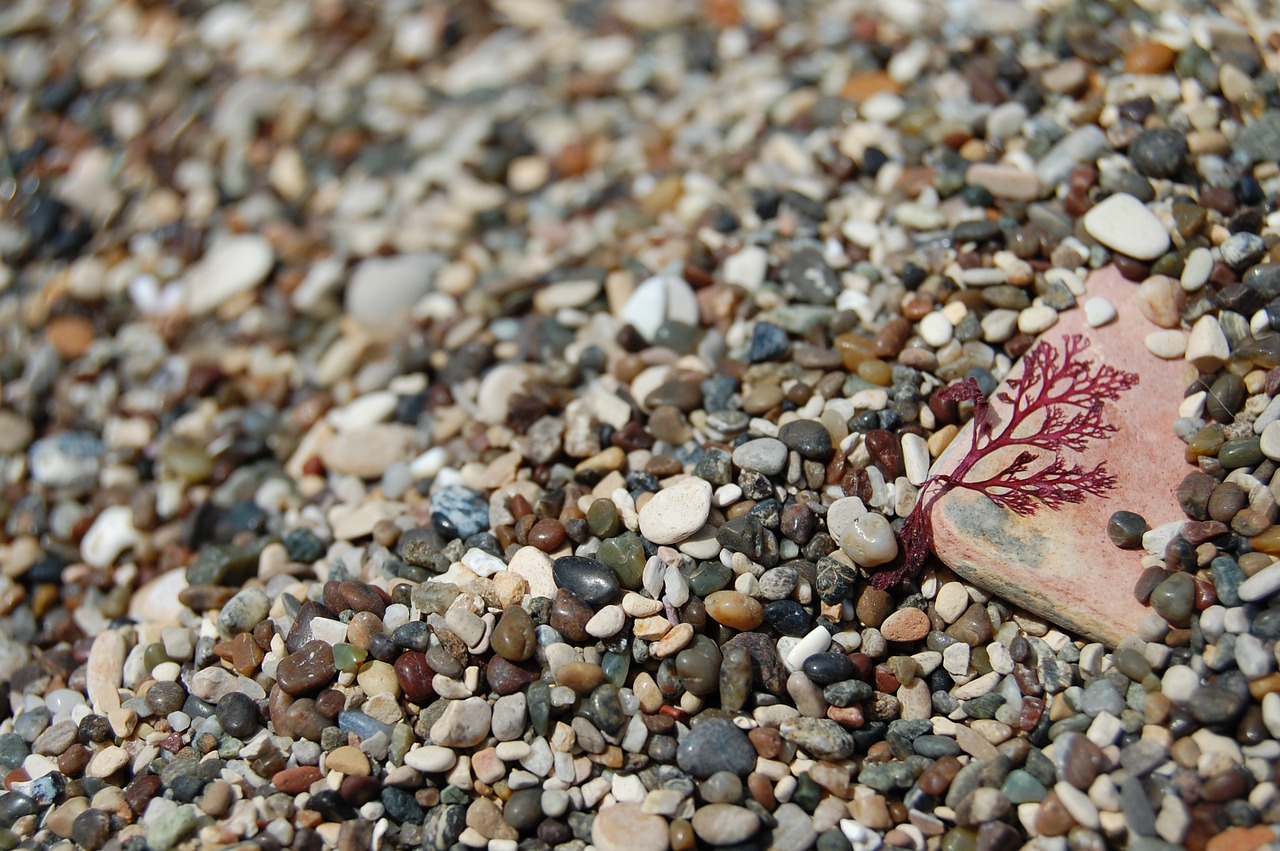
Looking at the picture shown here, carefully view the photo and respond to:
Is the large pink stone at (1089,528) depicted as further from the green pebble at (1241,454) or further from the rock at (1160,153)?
the rock at (1160,153)

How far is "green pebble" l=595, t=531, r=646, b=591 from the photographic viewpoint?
2.58 m

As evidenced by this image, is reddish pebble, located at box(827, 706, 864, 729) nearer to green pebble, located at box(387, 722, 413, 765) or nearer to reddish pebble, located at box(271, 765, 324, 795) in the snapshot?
green pebble, located at box(387, 722, 413, 765)

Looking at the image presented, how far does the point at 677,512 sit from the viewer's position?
2.62 m

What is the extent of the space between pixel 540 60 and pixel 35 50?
2.45 metres

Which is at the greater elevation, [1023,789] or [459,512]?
[459,512]

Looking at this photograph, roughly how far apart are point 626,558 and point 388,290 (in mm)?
1752

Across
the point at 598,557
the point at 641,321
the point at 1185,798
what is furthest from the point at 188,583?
the point at 1185,798

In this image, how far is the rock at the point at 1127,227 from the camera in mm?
2846

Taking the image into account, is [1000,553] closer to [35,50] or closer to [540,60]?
[540,60]

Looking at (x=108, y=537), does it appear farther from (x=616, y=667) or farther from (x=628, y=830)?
(x=628, y=830)

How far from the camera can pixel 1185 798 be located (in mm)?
2158

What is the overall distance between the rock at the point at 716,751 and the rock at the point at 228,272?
8.90ft

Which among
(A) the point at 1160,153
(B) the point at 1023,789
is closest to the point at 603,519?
(B) the point at 1023,789

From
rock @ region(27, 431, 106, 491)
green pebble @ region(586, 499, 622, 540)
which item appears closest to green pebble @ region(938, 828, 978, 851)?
green pebble @ region(586, 499, 622, 540)
